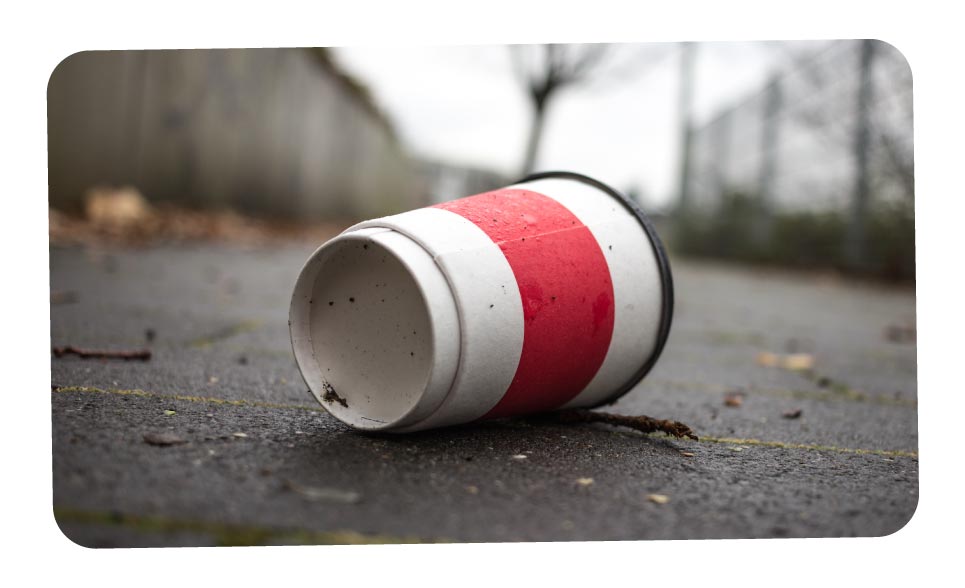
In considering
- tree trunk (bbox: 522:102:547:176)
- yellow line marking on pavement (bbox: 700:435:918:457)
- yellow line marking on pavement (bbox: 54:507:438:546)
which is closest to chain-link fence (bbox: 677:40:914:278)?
tree trunk (bbox: 522:102:547:176)

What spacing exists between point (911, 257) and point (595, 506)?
561cm

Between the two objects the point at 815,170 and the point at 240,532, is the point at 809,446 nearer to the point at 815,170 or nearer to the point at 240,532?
the point at 240,532

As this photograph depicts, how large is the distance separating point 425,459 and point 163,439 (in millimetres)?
426

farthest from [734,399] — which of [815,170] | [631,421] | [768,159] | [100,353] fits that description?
[768,159]

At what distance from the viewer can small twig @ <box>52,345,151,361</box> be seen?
77.6 inches

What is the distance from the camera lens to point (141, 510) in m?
1.14

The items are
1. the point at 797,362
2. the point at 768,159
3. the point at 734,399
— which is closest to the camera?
the point at 734,399

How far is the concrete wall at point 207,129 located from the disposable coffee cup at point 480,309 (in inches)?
85.8

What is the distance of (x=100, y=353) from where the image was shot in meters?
2.00

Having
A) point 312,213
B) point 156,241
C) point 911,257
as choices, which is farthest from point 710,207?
point 156,241

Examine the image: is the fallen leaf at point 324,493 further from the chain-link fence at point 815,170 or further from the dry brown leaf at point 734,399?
the chain-link fence at point 815,170

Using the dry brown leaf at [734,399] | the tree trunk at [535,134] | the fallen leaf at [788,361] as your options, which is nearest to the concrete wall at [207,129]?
the tree trunk at [535,134]

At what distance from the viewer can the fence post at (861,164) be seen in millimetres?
4867

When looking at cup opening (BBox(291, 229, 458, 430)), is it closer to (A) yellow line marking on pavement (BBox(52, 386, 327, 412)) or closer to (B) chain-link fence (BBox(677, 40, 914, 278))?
(A) yellow line marking on pavement (BBox(52, 386, 327, 412))
